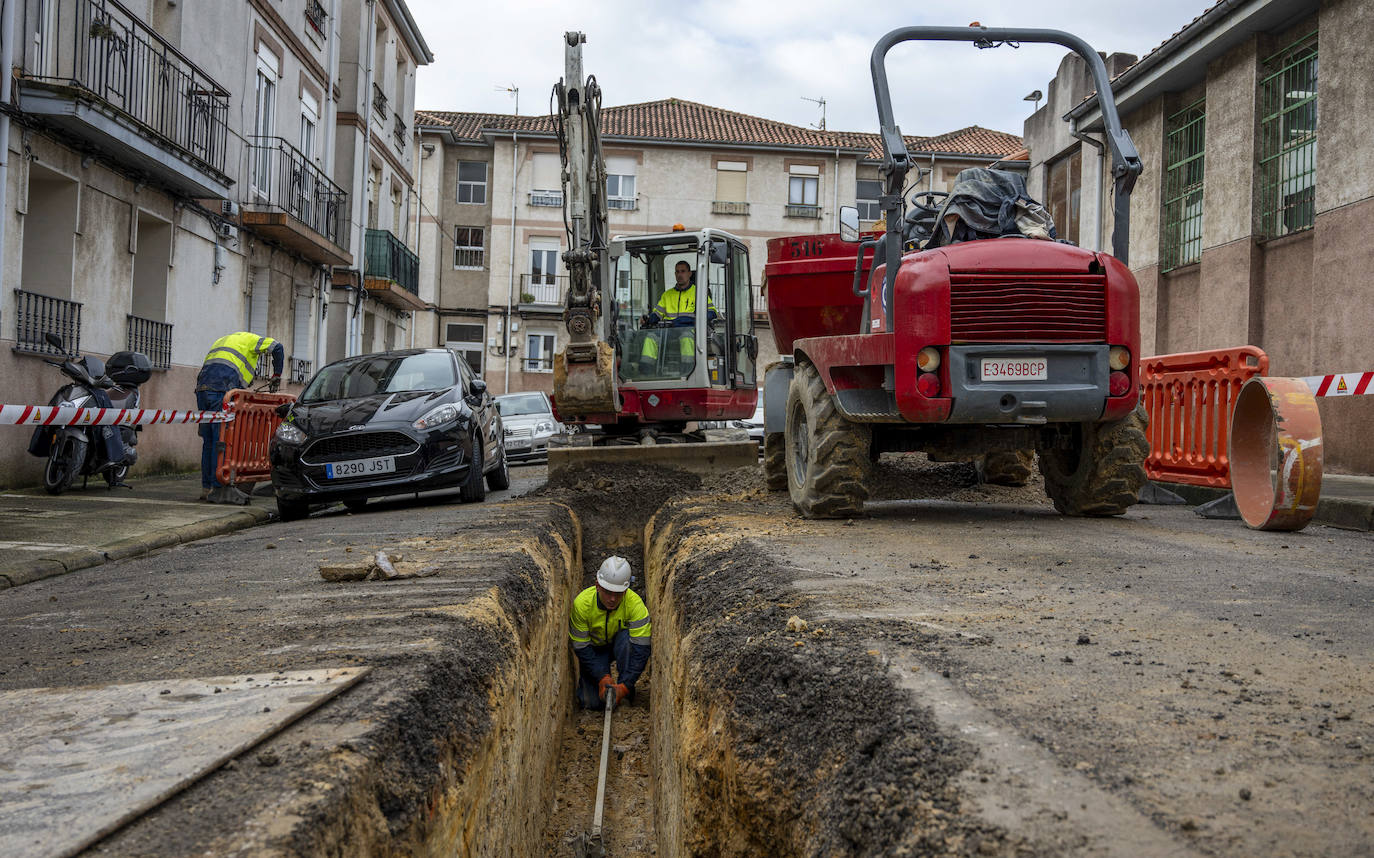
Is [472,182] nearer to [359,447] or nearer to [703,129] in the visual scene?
[703,129]

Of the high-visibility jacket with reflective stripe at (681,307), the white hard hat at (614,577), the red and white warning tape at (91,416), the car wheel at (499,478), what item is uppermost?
the high-visibility jacket with reflective stripe at (681,307)

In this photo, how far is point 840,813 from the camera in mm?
2398

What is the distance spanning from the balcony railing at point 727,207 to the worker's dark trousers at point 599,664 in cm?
3030

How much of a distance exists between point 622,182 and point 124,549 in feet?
103

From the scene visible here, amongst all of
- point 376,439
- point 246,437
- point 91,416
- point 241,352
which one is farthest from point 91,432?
point 376,439

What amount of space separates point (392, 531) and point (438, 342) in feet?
100.0

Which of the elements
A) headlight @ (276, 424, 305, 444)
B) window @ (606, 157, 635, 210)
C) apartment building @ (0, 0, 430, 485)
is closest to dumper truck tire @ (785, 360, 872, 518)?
headlight @ (276, 424, 305, 444)

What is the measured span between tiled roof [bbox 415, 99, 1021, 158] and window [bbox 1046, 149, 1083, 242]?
18052mm

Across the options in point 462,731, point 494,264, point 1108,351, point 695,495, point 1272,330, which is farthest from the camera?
point 494,264

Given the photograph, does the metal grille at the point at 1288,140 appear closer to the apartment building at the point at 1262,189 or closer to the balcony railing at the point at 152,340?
the apartment building at the point at 1262,189

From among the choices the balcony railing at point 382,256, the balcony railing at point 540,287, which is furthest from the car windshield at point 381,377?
the balcony railing at point 540,287

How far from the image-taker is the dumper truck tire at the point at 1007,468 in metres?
8.97

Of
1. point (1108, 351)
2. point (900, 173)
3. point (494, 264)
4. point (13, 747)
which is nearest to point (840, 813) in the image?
point (13, 747)

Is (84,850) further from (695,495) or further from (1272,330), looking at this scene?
(1272,330)
